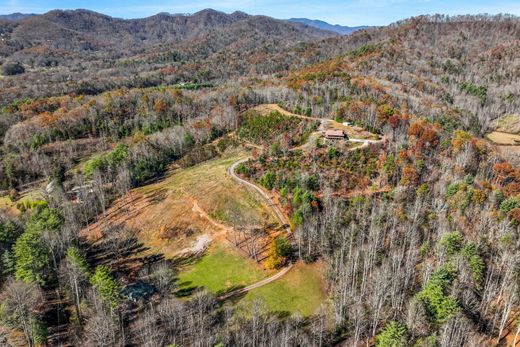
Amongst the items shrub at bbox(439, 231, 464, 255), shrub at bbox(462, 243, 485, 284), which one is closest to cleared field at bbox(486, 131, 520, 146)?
shrub at bbox(439, 231, 464, 255)

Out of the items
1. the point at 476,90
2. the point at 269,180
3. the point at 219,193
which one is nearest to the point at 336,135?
the point at 269,180

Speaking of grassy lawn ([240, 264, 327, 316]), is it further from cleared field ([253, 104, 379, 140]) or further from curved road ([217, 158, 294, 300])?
cleared field ([253, 104, 379, 140])

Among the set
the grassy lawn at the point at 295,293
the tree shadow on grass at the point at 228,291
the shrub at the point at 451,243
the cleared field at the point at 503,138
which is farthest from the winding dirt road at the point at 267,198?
the cleared field at the point at 503,138

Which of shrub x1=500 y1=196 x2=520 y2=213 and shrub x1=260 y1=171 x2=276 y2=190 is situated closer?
shrub x1=500 y1=196 x2=520 y2=213

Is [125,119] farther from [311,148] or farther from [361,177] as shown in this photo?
[361,177]

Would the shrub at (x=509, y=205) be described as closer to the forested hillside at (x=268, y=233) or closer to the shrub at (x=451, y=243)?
the forested hillside at (x=268, y=233)
